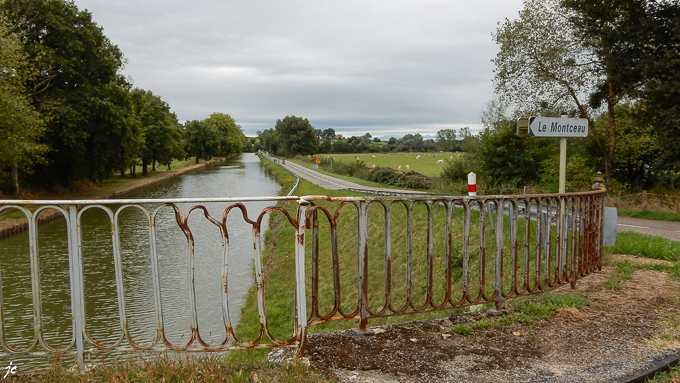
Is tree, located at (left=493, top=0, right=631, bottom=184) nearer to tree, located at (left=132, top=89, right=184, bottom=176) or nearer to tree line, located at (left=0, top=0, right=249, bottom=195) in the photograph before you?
tree line, located at (left=0, top=0, right=249, bottom=195)

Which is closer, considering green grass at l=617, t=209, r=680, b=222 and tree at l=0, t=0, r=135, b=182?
green grass at l=617, t=209, r=680, b=222

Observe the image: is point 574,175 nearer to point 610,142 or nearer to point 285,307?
point 610,142

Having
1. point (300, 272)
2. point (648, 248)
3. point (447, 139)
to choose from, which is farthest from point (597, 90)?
point (447, 139)

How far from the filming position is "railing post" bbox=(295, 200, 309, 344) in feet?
10.7

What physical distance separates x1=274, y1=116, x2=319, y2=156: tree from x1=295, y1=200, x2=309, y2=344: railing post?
320 ft

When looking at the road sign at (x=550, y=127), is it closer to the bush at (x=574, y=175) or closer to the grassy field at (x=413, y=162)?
the bush at (x=574, y=175)

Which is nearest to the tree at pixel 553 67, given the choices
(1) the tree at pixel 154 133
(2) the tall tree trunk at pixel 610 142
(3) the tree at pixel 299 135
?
(2) the tall tree trunk at pixel 610 142

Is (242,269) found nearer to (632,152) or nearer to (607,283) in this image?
(607,283)

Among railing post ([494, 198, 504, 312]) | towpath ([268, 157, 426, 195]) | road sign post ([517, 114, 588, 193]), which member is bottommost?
towpath ([268, 157, 426, 195])

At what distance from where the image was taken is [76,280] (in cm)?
315

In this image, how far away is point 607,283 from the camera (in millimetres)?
5492

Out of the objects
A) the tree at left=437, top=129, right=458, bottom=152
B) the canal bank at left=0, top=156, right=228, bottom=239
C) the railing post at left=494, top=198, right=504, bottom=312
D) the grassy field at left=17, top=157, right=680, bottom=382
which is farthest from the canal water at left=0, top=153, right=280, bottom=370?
the tree at left=437, top=129, right=458, bottom=152

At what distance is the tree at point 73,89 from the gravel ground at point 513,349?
24954mm

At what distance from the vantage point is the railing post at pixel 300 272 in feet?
10.7
